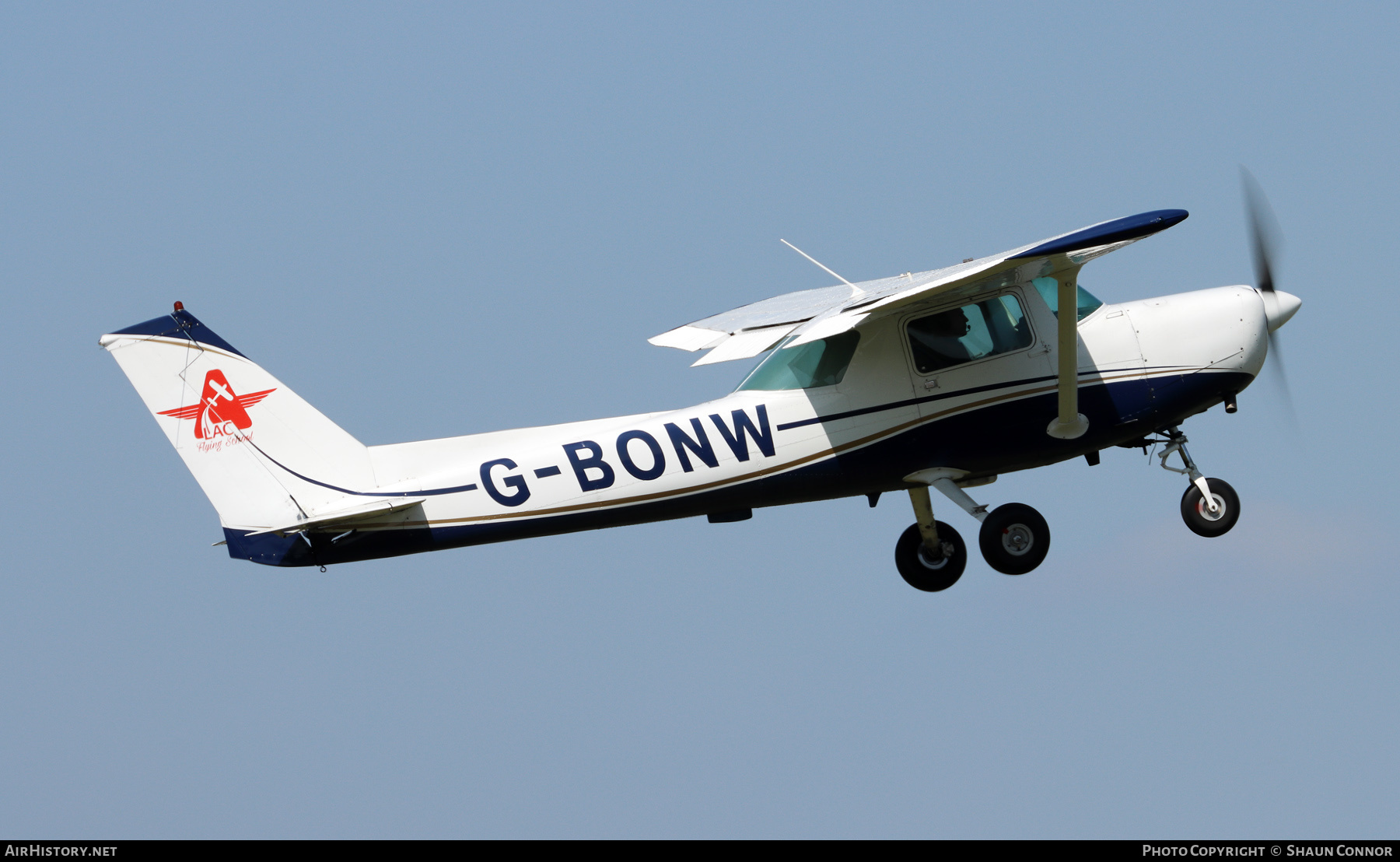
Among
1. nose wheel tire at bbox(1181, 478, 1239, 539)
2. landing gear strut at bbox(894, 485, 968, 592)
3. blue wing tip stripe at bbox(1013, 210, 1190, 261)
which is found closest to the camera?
blue wing tip stripe at bbox(1013, 210, 1190, 261)

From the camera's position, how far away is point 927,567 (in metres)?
15.2

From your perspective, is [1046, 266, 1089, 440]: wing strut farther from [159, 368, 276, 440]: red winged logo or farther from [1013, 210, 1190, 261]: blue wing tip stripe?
[159, 368, 276, 440]: red winged logo

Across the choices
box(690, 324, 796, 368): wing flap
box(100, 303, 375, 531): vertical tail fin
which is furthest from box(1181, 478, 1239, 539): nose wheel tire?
box(100, 303, 375, 531): vertical tail fin

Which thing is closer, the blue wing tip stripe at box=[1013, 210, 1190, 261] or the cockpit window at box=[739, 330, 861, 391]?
the blue wing tip stripe at box=[1013, 210, 1190, 261]

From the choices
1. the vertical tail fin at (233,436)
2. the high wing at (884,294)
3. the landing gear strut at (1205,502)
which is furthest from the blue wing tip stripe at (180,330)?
the landing gear strut at (1205,502)

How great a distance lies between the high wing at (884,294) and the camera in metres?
12.1

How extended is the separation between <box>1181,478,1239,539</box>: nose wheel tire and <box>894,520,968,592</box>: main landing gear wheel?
6.58 feet

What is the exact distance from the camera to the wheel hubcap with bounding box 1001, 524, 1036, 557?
14.0 metres

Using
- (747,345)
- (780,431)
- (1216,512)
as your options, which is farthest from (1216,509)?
(747,345)

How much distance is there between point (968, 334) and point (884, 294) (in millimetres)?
→ 964

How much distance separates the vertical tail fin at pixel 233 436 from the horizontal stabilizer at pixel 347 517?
0.41ft

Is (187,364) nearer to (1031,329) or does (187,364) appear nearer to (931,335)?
(931,335)

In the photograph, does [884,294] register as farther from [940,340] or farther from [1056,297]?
[1056,297]

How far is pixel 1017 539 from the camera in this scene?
14.0 m
